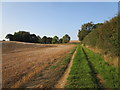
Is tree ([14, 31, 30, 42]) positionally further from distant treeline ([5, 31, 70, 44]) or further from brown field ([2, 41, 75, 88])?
brown field ([2, 41, 75, 88])

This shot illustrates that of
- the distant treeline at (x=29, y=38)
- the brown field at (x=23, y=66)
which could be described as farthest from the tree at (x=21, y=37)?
the brown field at (x=23, y=66)

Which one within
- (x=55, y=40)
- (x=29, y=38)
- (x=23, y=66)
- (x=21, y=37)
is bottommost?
(x=23, y=66)

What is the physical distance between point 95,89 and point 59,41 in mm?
119767

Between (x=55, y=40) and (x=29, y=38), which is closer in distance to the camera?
(x=29, y=38)

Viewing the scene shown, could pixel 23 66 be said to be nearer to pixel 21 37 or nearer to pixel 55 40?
pixel 21 37

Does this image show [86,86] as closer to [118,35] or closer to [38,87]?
[38,87]

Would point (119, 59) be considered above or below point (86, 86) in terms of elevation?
above

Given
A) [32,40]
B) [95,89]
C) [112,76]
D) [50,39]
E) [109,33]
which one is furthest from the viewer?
[50,39]

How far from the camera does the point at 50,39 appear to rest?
124062 mm

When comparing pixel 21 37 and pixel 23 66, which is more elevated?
pixel 21 37

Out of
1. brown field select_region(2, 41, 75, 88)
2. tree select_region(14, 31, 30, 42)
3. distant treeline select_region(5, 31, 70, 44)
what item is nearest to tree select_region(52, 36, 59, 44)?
distant treeline select_region(5, 31, 70, 44)

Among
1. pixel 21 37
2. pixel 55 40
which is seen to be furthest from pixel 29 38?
pixel 55 40

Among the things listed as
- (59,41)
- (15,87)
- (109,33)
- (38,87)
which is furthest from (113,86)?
(59,41)

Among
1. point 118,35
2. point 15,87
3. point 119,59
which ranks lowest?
point 15,87
